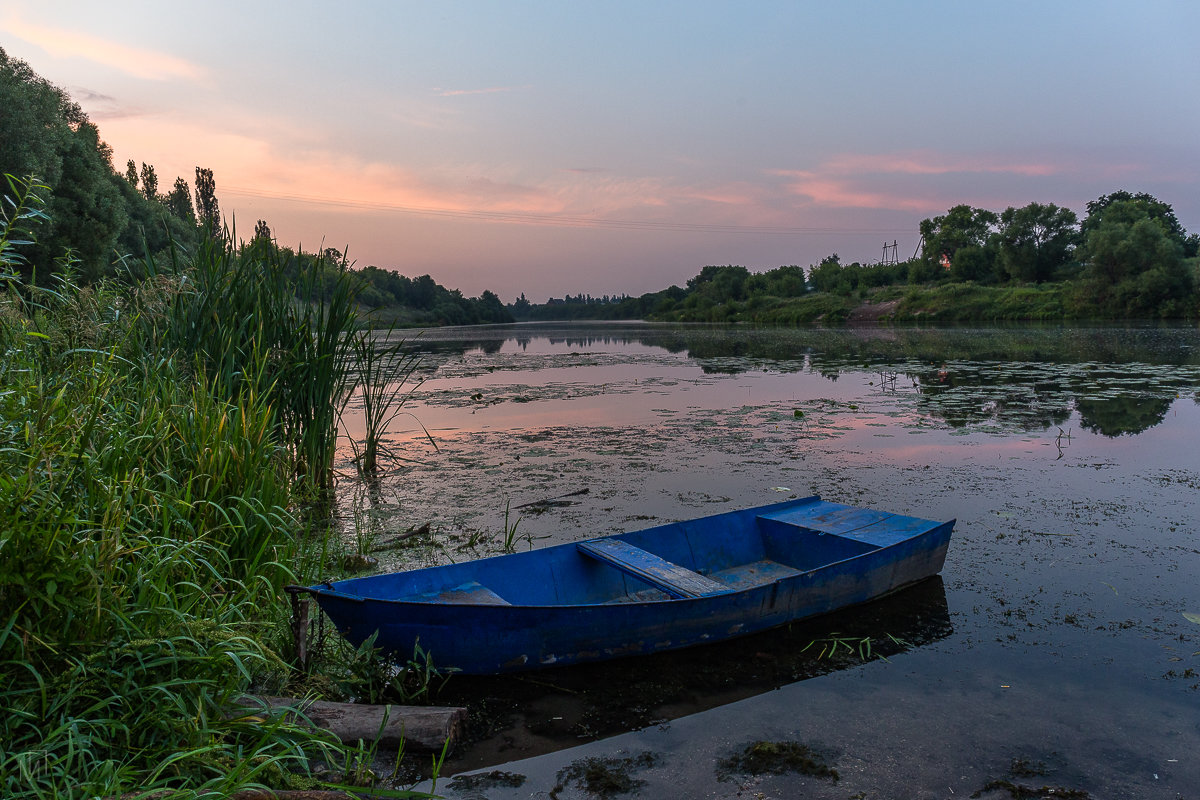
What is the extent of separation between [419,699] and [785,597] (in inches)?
79.6

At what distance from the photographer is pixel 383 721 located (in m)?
2.74

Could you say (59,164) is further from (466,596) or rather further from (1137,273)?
(1137,273)

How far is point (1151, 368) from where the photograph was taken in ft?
50.7

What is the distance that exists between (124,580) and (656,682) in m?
2.40

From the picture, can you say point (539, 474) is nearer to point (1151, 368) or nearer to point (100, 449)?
point (100, 449)

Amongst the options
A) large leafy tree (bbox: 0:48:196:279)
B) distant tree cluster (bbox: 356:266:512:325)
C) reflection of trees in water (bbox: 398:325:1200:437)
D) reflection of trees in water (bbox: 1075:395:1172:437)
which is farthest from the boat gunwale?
distant tree cluster (bbox: 356:266:512:325)

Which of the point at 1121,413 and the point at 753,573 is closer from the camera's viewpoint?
the point at 753,573

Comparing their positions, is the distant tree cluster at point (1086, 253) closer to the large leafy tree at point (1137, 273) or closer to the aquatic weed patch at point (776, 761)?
the large leafy tree at point (1137, 273)

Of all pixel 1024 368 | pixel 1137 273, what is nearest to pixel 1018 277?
pixel 1137 273

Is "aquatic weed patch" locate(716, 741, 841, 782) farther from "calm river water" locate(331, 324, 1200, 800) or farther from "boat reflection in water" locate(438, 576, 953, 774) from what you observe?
"boat reflection in water" locate(438, 576, 953, 774)

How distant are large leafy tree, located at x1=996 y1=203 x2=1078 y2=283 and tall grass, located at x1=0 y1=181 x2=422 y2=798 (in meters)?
59.3

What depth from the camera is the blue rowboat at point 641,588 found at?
3264 millimetres

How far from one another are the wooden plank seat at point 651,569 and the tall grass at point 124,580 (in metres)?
1.77

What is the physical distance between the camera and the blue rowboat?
3.26 metres
